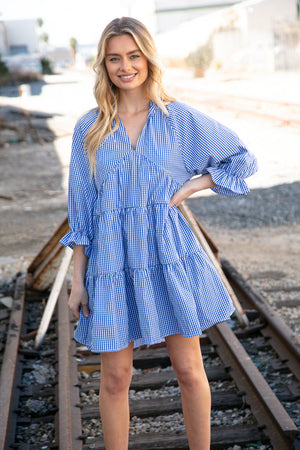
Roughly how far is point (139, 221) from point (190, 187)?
31 cm

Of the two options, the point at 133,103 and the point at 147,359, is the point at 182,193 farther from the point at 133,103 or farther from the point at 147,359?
the point at 147,359

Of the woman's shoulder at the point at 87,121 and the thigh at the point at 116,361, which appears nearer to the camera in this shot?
the thigh at the point at 116,361

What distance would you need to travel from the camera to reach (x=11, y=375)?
3.98 meters

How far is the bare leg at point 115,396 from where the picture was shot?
2480 mm

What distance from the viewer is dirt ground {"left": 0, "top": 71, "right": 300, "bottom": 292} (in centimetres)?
693

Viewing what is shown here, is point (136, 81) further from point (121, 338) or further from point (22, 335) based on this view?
point (22, 335)

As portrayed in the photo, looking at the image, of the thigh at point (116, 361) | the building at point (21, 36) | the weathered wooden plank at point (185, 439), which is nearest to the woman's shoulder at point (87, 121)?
the thigh at point (116, 361)

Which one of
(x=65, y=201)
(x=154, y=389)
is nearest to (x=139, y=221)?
(x=154, y=389)

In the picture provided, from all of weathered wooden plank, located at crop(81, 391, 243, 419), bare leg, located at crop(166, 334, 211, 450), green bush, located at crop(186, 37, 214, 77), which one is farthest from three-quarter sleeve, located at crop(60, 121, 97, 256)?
green bush, located at crop(186, 37, 214, 77)

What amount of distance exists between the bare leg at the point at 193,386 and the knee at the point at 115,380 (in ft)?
0.74

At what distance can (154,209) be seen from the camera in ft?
8.21

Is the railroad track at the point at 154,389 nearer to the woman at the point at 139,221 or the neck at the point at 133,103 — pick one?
the woman at the point at 139,221

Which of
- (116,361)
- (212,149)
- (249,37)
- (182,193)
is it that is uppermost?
(249,37)

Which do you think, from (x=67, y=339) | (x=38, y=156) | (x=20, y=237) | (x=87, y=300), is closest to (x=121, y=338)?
(x=87, y=300)
